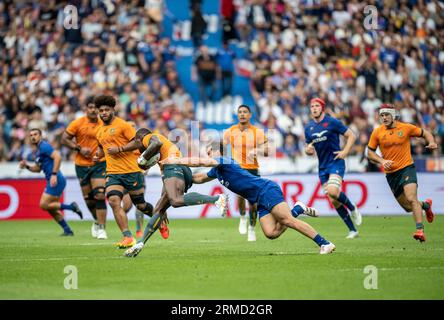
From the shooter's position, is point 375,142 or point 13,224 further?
point 13,224

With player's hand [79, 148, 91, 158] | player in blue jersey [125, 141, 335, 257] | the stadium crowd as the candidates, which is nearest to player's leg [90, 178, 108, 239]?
player's hand [79, 148, 91, 158]

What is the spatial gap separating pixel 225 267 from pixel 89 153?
317 inches

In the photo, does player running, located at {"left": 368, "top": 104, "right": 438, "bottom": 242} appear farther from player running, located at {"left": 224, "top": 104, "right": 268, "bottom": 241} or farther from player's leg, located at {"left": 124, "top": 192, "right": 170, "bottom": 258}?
player's leg, located at {"left": 124, "top": 192, "right": 170, "bottom": 258}

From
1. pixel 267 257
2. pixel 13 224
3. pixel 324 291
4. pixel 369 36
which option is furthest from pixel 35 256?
pixel 369 36

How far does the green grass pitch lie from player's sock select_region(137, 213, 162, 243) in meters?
0.34

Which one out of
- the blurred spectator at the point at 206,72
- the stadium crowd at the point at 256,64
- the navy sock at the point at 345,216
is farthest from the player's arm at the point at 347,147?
the blurred spectator at the point at 206,72

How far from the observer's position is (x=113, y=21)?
35.0 metres

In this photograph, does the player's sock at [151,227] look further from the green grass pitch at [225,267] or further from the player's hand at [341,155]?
the player's hand at [341,155]

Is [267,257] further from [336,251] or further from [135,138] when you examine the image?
[135,138]

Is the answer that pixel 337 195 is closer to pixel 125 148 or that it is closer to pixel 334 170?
pixel 334 170

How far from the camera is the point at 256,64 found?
3412 centimetres
